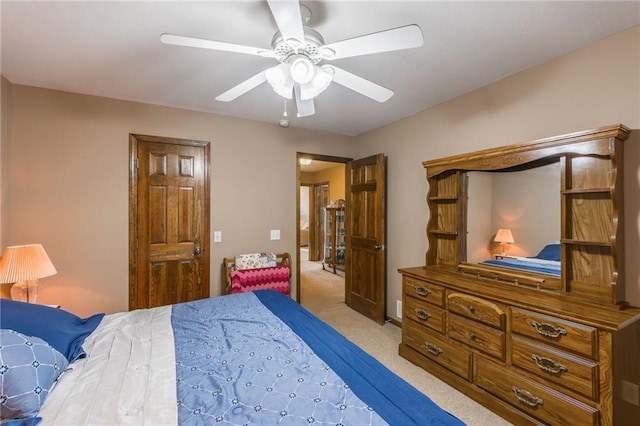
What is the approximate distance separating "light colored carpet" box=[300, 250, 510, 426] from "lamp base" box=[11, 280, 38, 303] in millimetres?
2823

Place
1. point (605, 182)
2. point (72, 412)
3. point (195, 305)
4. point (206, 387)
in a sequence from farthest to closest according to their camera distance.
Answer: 1. point (195, 305)
2. point (605, 182)
3. point (206, 387)
4. point (72, 412)

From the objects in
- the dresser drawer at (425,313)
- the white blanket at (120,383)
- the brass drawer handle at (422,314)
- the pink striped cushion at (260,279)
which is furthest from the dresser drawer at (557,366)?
the pink striped cushion at (260,279)

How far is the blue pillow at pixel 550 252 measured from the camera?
80.9 inches

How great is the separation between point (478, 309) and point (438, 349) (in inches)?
21.8

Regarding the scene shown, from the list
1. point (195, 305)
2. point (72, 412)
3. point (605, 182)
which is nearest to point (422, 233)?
point (605, 182)

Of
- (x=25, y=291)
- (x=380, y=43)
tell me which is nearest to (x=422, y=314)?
(x=380, y=43)

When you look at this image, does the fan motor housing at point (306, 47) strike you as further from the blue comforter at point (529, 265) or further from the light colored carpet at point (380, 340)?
the light colored carpet at point (380, 340)

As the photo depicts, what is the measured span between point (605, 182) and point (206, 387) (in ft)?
8.30

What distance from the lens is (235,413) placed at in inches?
41.5

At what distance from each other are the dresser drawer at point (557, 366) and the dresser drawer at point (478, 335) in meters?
0.09

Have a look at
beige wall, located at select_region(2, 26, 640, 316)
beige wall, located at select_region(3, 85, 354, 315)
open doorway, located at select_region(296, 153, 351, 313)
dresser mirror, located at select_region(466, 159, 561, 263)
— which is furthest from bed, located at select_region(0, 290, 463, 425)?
open doorway, located at select_region(296, 153, 351, 313)

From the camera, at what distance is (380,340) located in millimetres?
3143

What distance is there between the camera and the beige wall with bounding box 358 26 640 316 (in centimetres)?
179

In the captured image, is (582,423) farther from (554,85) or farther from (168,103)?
(168,103)
